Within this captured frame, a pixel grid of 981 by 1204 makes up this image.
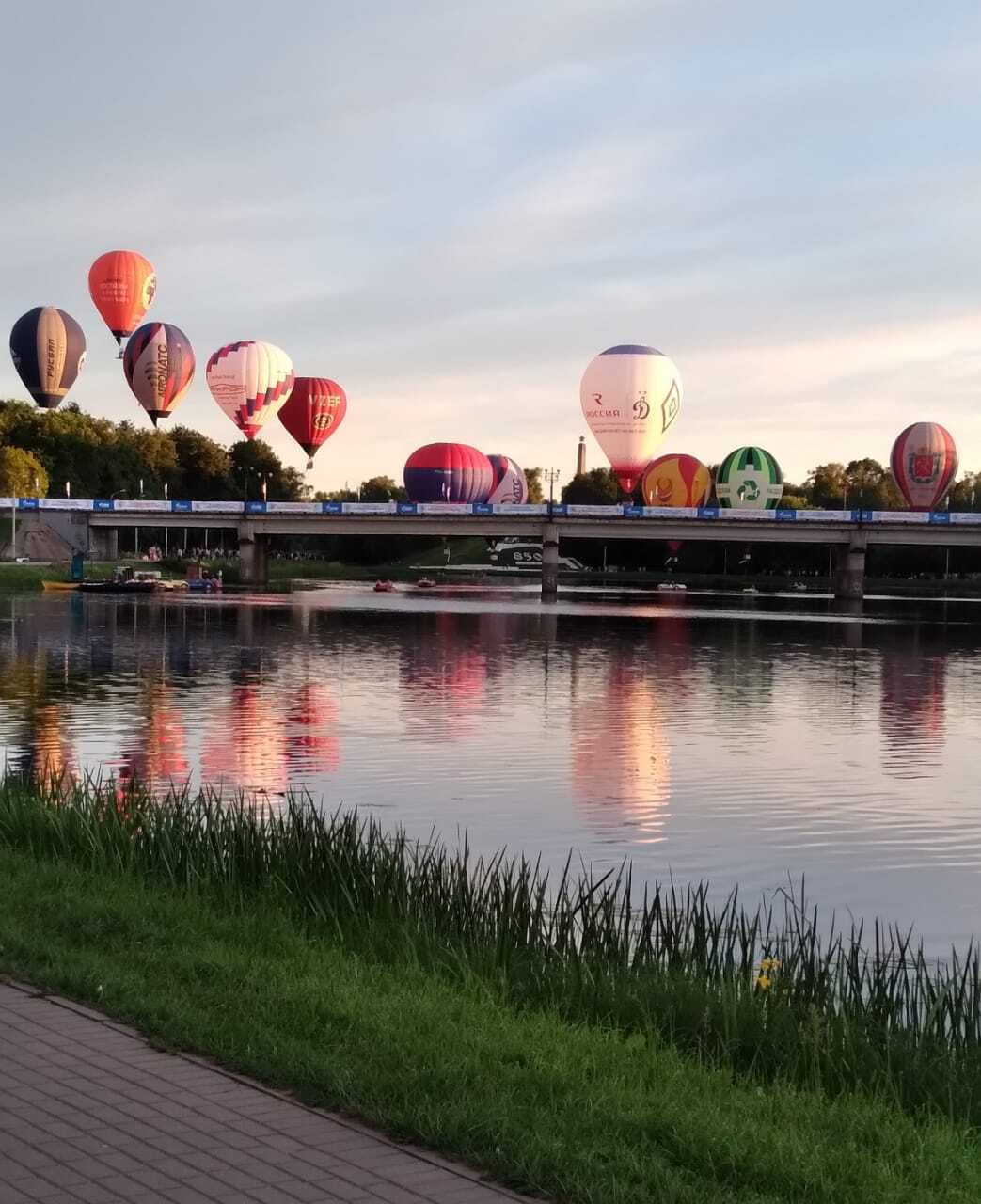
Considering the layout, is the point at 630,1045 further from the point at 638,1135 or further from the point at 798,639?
the point at 798,639

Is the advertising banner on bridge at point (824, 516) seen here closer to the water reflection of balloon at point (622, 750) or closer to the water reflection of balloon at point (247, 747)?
the water reflection of balloon at point (622, 750)

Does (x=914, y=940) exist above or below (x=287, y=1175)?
below

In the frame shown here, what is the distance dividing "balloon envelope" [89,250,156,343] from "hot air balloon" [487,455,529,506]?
2640 inches

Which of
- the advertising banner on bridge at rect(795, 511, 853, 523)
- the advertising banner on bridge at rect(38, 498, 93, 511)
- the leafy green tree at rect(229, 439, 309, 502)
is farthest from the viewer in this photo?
the leafy green tree at rect(229, 439, 309, 502)

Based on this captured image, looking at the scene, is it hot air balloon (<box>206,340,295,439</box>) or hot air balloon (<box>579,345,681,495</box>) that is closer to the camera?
hot air balloon (<box>206,340,295,439</box>)

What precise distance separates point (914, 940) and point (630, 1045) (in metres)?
6.37

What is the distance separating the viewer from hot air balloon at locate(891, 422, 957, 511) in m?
123

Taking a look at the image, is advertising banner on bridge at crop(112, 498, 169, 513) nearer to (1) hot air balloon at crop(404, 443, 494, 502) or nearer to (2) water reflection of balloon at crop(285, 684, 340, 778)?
(1) hot air balloon at crop(404, 443, 494, 502)

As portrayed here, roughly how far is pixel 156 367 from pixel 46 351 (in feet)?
25.4

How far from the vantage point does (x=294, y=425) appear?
114 m

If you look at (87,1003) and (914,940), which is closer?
(87,1003)

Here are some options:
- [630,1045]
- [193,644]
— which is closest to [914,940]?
[630,1045]

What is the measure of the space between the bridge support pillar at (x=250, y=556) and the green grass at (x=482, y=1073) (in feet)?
357

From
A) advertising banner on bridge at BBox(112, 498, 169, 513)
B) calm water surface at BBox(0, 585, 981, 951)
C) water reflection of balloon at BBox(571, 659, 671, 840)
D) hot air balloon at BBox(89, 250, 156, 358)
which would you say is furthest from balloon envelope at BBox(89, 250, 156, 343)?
water reflection of balloon at BBox(571, 659, 671, 840)
